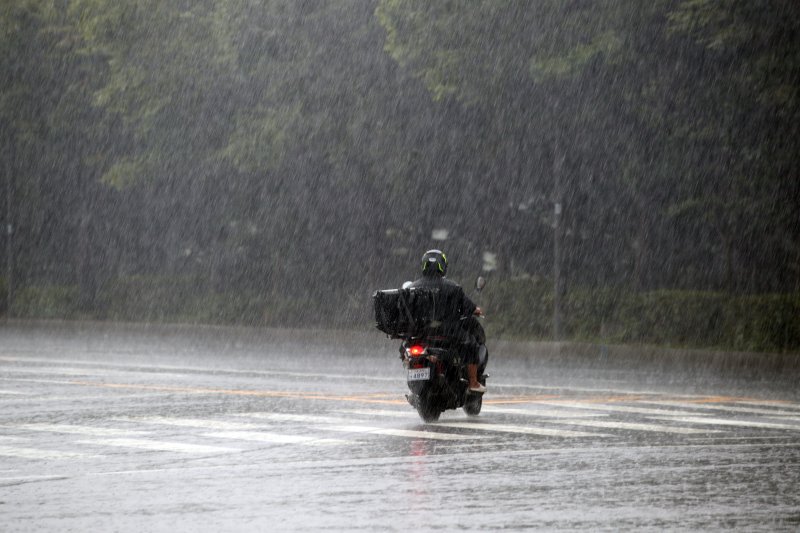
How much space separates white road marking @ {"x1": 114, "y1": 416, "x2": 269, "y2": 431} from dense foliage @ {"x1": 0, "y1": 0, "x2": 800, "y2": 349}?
48.2 feet

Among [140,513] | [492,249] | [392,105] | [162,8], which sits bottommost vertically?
[140,513]

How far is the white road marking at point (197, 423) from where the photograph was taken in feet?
52.2

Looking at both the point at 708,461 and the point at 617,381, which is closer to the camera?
the point at 708,461

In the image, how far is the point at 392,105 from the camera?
119ft

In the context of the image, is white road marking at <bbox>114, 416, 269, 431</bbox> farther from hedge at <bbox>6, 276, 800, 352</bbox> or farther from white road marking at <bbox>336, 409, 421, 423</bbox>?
hedge at <bbox>6, 276, 800, 352</bbox>

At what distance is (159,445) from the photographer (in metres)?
14.2

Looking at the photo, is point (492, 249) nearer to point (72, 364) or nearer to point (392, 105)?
point (392, 105)

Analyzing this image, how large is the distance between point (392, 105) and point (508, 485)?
25636 millimetres

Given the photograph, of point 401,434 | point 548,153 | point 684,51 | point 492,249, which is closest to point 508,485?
point 401,434

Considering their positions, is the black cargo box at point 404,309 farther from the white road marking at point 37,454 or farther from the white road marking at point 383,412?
the white road marking at point 37,454

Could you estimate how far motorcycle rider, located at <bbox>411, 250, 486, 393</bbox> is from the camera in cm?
1631

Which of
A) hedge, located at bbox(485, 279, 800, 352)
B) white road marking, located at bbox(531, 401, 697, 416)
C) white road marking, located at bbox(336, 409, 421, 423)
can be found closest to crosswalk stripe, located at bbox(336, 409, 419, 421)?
white road marking, located at bbox(336, 409, 421, 423)

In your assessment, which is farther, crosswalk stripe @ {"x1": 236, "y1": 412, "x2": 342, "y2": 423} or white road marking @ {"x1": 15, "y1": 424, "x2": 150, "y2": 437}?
crosswalk stripe @ {"x1": 236, "y1": 412, "x2": 342, "y2": 423}

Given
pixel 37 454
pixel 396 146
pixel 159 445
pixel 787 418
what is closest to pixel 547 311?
pixel 396 146
